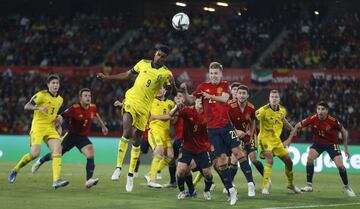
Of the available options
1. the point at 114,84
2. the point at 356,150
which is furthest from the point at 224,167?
the point at 114,84

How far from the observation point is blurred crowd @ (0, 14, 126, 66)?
41.0 m

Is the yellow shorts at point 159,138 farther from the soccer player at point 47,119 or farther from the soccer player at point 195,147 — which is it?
the soccer player at point 195,147

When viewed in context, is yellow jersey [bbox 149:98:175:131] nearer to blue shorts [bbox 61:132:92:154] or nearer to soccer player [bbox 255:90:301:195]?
blue shorts [bbox 61:132:92:154]

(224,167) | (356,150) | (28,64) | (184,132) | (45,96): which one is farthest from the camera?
(28,64)

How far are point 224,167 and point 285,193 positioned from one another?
3.22 metres

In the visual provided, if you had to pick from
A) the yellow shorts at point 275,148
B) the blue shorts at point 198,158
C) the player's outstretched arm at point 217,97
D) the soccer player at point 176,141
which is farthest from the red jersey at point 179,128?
the player's outstretched arm at point 217,97

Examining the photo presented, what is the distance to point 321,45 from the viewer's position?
36.8m

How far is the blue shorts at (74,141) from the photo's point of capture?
1752cm

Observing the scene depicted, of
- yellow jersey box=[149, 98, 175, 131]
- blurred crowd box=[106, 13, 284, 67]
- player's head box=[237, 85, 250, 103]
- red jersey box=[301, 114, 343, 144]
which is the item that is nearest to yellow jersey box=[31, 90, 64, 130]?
yellow jersey box=[149, 98, 175, 131]

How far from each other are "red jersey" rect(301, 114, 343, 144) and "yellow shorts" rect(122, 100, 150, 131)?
13.4 feet

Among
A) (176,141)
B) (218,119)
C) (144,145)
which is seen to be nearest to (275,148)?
(176,141)

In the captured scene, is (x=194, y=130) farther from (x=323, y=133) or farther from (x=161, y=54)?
(x=323, y=133)

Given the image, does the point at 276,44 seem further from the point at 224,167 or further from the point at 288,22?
the point at 224,167

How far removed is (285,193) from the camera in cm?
1700
